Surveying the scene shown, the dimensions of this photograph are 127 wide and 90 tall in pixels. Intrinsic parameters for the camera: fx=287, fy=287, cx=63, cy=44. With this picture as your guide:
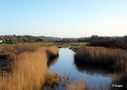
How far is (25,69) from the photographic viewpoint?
1122 centimetres

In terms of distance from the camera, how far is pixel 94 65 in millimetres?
20641

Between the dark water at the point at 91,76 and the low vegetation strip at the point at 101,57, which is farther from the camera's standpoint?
the low vegetation strip at the point at 101,57

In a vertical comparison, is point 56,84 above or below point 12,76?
below

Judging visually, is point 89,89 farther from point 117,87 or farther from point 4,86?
point 4,86

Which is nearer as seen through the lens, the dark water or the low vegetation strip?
the dark water

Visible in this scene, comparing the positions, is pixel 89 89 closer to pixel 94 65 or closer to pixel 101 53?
pixel 94 65

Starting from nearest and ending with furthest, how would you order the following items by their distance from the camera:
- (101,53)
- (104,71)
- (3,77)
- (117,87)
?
(3,77)
(117,87)
(104,71)
(101,53)

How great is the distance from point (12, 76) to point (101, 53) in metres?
13.3

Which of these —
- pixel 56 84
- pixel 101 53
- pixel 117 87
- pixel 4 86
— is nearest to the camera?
pixel 4 86

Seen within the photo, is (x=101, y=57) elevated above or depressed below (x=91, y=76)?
above

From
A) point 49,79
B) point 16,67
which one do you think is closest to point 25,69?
point 16,67

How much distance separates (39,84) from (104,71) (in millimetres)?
7076

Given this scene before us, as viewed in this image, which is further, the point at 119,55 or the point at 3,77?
the point at 119,55

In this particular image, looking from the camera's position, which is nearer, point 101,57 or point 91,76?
point 91,76
